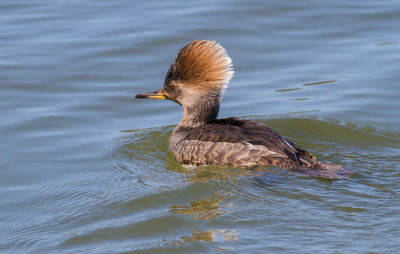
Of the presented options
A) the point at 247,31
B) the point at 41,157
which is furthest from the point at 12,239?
the point at 247,31

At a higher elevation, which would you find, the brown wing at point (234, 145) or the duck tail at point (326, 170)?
the brown wing at point (234, 145)

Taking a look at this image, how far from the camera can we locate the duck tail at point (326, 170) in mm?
7027

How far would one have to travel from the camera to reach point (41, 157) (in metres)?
8.41

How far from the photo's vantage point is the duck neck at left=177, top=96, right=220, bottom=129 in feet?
27.8

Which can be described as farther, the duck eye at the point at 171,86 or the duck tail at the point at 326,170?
the duck eye at the point at 171,86

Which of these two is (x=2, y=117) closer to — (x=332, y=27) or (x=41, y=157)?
(x=41, y=157)

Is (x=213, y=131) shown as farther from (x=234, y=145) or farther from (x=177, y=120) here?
(x=177, y=120)

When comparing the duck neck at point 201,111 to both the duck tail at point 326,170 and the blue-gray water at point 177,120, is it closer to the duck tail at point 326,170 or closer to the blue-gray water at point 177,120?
the blue-gray water at point 177,120

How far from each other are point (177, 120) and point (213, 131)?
6.19 ft

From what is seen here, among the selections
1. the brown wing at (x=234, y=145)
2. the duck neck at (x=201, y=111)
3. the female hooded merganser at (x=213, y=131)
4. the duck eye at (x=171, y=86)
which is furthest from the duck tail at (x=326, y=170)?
the duck eye at (x=171, y=86)

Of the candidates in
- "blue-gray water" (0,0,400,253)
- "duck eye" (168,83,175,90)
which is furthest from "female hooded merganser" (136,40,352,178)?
"blue-gray water" (0,0,400,253)

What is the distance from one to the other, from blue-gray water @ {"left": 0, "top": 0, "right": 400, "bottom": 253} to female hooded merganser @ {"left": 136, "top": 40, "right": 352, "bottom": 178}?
17 centimetres

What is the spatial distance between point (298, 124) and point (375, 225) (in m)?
3.28

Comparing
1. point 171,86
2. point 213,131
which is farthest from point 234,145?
point 171,86
